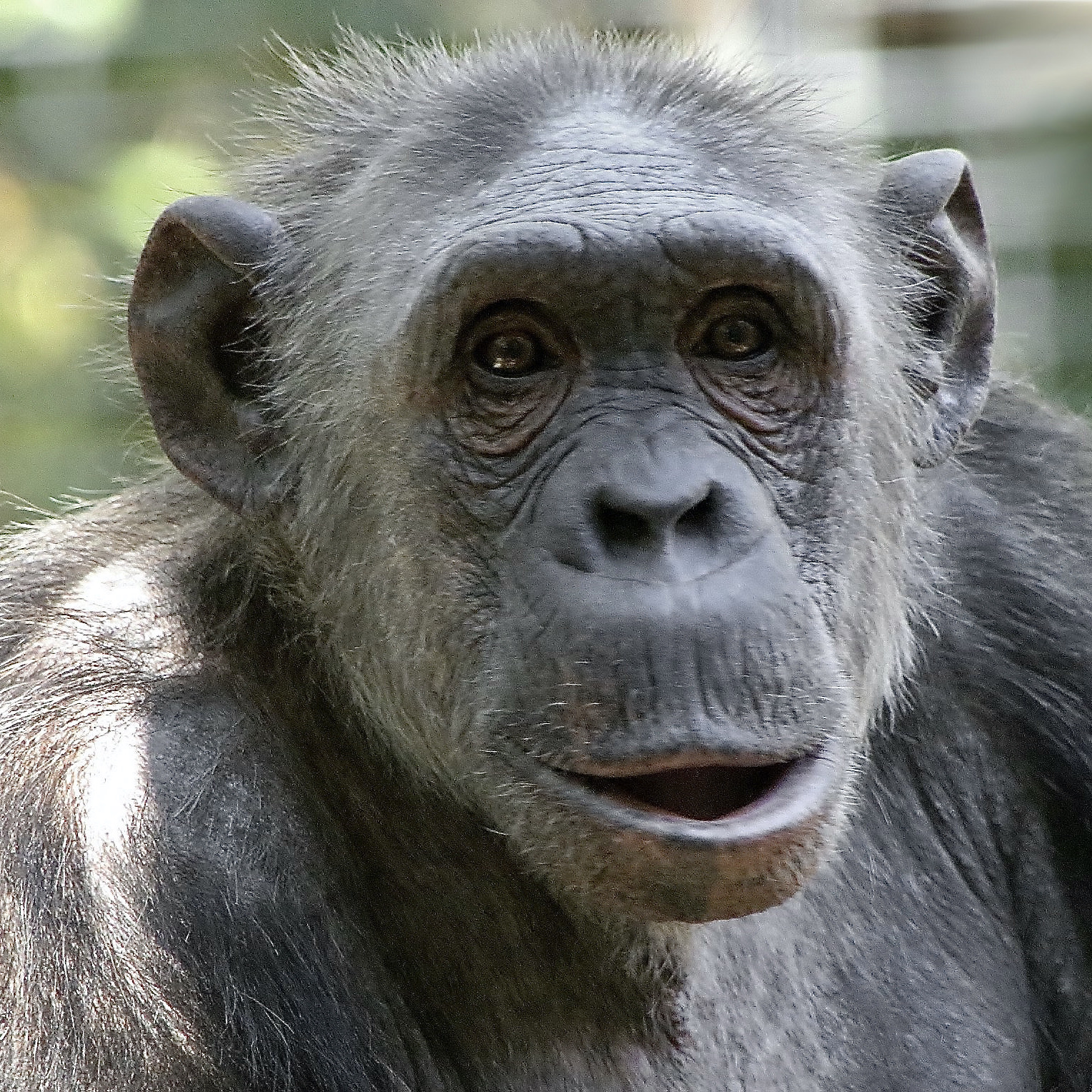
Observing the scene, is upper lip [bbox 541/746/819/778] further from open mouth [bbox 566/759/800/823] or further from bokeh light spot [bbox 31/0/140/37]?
bokeh light spot [bbox 31/0/140/37]

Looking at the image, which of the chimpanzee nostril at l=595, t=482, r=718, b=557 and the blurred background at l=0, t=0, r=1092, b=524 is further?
the blurred background at l=0, t=0, r=1092, b=524

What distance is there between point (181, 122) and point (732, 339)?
5.84 m

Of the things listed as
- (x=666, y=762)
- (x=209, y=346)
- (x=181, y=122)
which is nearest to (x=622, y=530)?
(x=666, y=762)

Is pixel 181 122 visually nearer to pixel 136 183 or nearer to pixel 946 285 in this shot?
pixel 136 183

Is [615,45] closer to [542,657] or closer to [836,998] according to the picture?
[542,657]

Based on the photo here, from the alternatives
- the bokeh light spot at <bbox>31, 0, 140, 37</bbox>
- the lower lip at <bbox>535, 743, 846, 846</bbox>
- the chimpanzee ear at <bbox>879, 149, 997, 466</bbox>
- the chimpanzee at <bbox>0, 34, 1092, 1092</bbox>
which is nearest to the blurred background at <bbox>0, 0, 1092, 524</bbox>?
the bokeh light spot at <bbox>31, 0, 140, 37</bbox>

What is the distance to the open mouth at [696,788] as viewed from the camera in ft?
11.4

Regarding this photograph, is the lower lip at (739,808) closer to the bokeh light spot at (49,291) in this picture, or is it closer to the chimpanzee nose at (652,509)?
the chimpanzee nose at (652,509)

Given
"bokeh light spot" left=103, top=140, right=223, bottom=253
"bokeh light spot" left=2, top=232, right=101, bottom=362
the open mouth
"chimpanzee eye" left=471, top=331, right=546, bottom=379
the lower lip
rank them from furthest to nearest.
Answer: "bokeh light spot" left=2, top=232, right=101, bottom=362
"bokeh light spot" left=103, top=140, right=223, bottom=253
"chimpanzee eye" left=471, top=331, right=546, bottom=379
the open mouth
the lower lip

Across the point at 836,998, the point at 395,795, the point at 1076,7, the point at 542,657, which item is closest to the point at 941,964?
the point at 836,998

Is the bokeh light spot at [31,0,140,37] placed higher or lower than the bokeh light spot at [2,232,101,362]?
higher

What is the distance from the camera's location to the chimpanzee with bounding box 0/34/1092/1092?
3.49m

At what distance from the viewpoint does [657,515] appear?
3.38 meters

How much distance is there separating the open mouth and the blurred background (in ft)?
15.3
